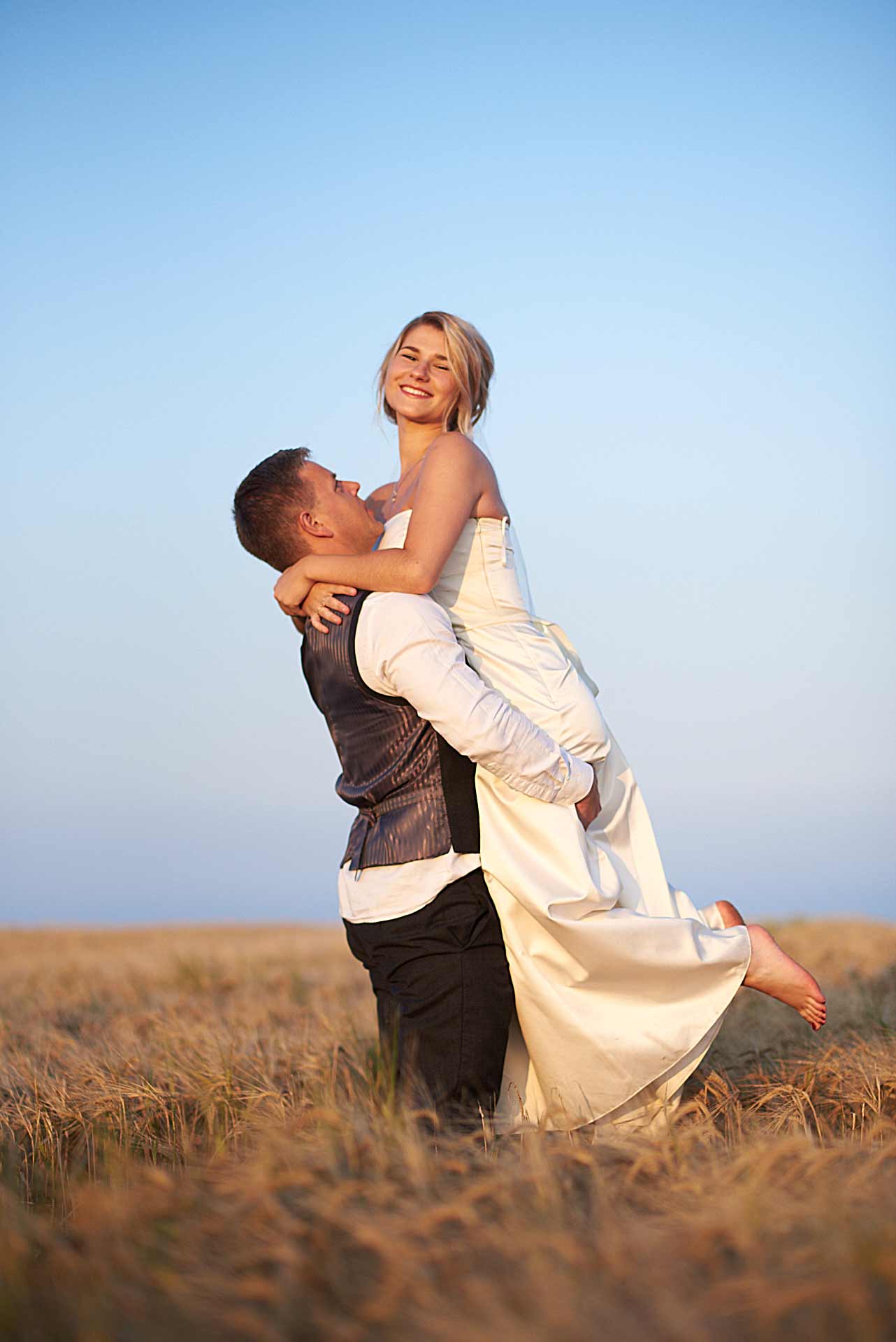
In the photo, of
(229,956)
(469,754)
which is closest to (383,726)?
(469,754)

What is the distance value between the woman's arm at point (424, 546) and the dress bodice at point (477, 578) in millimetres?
122

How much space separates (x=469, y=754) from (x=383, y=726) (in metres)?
0.42

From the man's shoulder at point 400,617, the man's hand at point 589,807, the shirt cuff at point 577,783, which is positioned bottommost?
the man's hand at point 589,807

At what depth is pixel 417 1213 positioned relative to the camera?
7.06ft

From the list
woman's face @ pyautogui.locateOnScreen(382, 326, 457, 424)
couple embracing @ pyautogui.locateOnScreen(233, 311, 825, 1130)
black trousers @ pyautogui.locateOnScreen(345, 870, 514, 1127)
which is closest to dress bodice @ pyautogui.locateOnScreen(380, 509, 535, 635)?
couple embracing @ pyautogui.locateOnScreen(233, 311, 825, 1130)

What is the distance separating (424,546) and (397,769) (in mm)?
784

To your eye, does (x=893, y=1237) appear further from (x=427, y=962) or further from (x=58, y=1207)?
(x=58, y=1207)

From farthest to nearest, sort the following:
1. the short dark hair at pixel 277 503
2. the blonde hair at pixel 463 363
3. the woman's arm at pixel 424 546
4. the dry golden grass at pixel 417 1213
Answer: the blonde hair at pixel 463 363 → the short dark hair at pixel 277 503 → the woman's arm at pixel 424 546 → the dry golden grass at pixel 417 1213

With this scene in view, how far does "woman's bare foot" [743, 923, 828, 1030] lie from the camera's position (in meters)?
3.88

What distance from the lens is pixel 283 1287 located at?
6.08 ft

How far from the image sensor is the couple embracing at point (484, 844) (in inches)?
143

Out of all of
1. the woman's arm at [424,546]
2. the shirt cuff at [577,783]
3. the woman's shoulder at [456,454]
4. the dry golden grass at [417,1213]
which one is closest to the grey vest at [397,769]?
the woman's arm at [424,546]

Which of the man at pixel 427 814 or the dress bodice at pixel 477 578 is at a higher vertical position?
the dress bodice at pixel 477 578

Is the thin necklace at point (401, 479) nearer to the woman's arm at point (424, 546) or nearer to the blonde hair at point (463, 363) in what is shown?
the blonde hair at point (463, 363)
